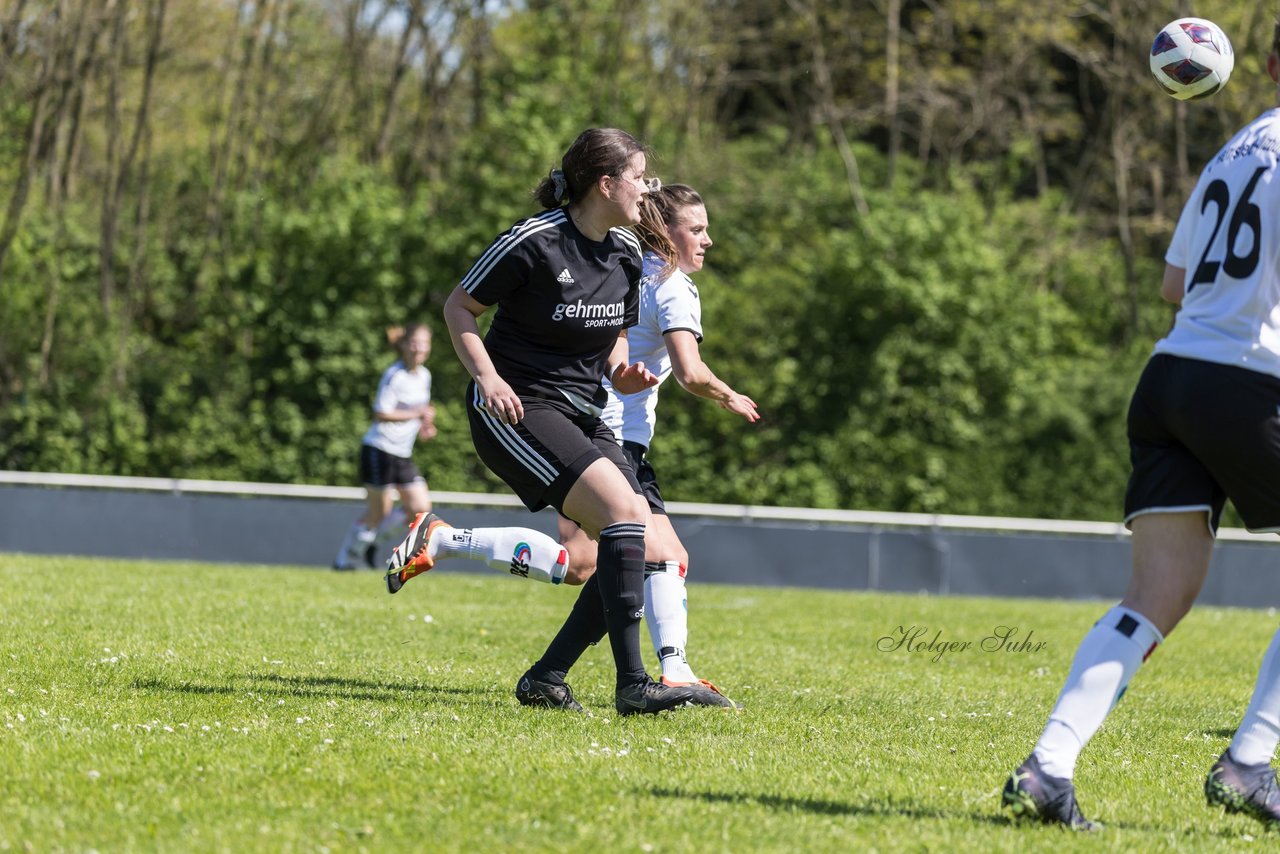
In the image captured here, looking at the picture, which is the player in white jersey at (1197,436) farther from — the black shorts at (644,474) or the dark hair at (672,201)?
the dark hair at (672,201)

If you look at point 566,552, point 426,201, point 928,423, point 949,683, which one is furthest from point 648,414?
point 426,201

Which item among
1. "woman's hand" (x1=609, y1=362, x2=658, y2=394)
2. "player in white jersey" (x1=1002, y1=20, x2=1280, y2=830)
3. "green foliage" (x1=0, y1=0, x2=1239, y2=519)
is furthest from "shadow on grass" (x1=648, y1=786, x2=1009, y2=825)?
"green foliage" (x1=0, y1=0, x2=1239, y2=519)

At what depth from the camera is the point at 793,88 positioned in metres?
27.3

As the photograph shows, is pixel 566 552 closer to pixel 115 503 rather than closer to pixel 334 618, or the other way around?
pixel 334 618

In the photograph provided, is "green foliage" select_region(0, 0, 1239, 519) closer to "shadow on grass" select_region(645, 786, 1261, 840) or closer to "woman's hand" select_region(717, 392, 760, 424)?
"woman's hand" select_region(717, 392, 760, 424)

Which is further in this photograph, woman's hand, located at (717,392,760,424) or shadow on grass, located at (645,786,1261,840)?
woman's hand, located at (717,392,760,424)

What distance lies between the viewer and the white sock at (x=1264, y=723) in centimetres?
387

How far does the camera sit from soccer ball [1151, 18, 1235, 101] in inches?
194

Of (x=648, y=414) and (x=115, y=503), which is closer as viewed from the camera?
(x=648, y=414)

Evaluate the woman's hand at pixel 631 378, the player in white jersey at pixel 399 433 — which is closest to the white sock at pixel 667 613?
the woman's hand at pixel 631 378

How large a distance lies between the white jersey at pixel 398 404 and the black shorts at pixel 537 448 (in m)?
8.27

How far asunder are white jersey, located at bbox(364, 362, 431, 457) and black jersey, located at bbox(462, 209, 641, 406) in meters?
8.23

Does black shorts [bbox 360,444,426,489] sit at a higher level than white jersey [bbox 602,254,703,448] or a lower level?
lower

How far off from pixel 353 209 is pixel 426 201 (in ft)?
3.94
